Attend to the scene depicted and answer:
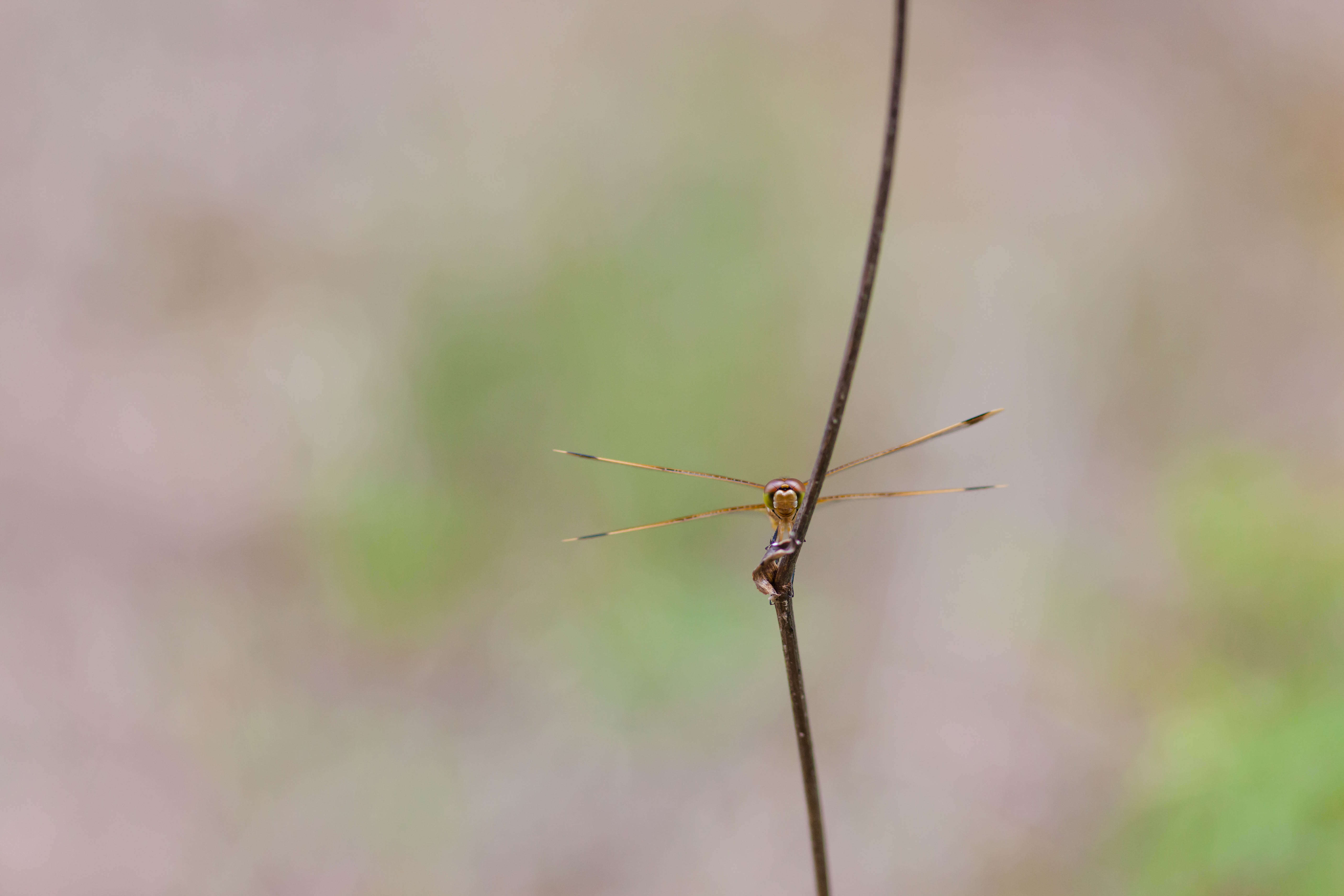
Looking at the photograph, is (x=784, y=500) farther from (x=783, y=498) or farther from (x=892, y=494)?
(x=892, y=494)

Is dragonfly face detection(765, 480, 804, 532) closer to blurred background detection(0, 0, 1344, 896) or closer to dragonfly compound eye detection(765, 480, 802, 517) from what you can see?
dragonfly compound eye detection(765, 480, 802, 517)

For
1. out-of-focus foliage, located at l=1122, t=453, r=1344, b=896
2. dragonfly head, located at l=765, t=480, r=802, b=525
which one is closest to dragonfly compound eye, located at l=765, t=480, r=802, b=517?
dragonfly head, located at l=765, t=480, r=802, b=525

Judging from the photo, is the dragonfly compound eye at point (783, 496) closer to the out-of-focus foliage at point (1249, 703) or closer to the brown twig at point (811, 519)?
the brown twig at point (811, 519)

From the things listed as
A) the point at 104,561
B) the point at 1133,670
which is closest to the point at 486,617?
the point at 104,561

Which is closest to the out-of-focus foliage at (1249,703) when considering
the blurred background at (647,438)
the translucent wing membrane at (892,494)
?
the blurred background at (647,438)

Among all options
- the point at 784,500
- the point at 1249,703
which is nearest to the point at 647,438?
the point at 1249,703

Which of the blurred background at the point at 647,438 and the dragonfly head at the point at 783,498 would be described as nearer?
the dragonfly head at the point at 783,498
